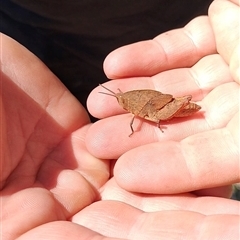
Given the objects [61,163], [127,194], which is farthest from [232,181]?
[61,163]

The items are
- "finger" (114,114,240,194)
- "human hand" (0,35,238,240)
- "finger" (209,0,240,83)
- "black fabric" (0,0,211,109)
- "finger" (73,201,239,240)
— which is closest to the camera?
"finger" (73,201,239,240)

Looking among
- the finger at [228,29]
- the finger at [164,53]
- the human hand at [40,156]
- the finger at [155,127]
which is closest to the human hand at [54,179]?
the human hand at [40,156]

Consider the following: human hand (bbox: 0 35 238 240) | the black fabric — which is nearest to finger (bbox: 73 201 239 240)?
human hand (bbox: 0 35 238 240)

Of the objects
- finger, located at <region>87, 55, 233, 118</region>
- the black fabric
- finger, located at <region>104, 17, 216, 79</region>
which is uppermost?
the black fabric

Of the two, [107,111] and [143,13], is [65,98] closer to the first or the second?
[107,111]

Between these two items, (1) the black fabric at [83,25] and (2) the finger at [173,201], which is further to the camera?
(1) the black fabric at [83,25]

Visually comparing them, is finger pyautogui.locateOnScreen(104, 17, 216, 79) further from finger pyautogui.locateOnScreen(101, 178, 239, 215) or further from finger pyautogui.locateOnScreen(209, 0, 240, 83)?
finger pyautogui.locateOnScreen(101, 178, 239, 215)

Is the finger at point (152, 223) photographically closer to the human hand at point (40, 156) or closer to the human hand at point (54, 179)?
the human hand at point (54, 179)

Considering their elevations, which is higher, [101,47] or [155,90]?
[101,47]
